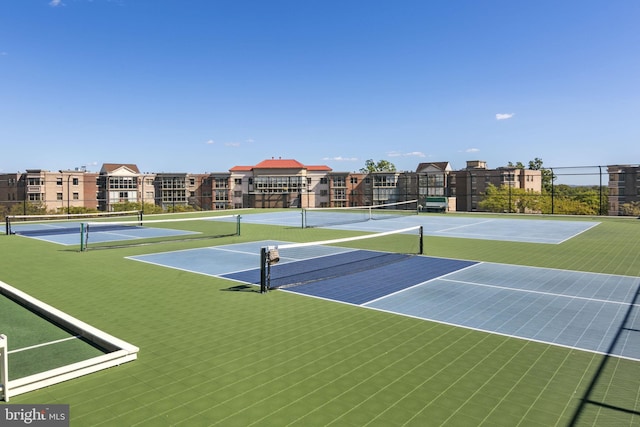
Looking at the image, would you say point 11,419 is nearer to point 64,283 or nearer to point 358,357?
point 358,357

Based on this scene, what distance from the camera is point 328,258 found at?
662 inches

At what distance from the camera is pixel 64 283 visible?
481 inches

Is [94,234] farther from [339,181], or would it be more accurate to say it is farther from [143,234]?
[339,181]

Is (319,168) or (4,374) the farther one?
(319,168)

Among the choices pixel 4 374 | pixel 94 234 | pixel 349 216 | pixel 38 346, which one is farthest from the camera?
pixel 349 216

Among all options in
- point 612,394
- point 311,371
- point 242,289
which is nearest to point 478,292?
point 612,394

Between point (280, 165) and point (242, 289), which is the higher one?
point (280, 165)

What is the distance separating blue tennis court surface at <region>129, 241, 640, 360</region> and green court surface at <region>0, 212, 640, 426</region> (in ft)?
2.19

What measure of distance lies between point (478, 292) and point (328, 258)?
271 inches

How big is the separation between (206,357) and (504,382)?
14.5ft

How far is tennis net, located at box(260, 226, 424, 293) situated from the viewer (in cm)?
1180

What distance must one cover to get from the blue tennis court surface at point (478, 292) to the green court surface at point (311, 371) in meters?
0.67

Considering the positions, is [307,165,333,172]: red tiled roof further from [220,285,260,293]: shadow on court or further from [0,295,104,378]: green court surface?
[0,295,104,378]: green court surface

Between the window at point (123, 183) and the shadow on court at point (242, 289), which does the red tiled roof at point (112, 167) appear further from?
the shadow on court at point (242, 289)
